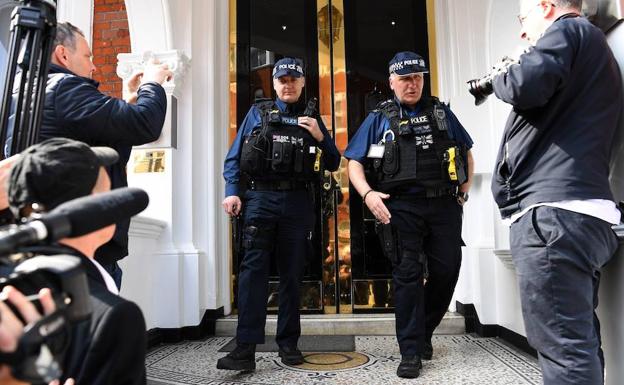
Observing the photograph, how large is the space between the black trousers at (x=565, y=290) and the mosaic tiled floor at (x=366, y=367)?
3.66 feet

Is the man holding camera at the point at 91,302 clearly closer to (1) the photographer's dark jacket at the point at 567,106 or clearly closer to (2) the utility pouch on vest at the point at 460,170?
(1) the photographer's dark jacket at the point at 567,106

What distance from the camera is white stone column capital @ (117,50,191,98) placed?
12.3 ft

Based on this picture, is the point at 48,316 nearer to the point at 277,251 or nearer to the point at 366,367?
the point at 277,251

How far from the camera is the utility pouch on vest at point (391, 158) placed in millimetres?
2799

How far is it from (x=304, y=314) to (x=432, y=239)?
1646 millimetres

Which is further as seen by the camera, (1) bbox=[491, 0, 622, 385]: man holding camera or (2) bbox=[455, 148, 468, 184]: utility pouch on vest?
(2) bbox=[455, 148, 468, 184]: utility pouch on vest

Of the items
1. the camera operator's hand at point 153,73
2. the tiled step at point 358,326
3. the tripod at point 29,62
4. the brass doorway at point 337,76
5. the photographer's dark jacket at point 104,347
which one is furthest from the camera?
the brass doorway at point 337,76

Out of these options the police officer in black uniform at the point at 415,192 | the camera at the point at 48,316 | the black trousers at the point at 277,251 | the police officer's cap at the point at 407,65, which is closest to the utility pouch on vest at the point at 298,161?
the black trousers at the point at 277,251

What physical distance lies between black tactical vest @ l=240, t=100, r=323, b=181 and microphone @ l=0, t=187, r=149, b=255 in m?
2.06

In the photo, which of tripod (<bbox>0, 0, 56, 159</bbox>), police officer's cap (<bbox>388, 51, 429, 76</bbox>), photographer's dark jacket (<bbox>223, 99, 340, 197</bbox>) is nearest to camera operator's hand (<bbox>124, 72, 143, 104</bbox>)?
tripod (<bbox>0, 0, 56, 159</bbox>)

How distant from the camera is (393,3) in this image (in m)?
4.40

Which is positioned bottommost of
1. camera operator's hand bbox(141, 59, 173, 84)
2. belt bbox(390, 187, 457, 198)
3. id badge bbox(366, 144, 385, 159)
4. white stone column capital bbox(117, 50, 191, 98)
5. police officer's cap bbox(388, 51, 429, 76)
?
belt bbox(390, 187, 457, 198)

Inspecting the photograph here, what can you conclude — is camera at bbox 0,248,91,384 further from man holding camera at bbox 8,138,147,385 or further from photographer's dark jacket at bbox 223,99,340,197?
photographer's dark jacket at bbox 223,99,340,197

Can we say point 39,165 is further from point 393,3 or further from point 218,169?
point 393,3
